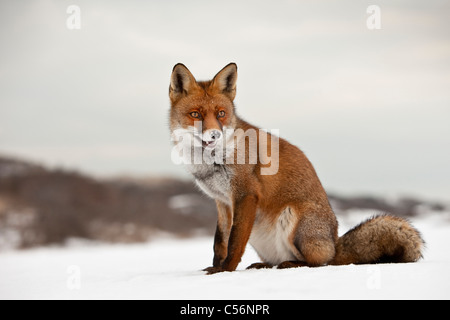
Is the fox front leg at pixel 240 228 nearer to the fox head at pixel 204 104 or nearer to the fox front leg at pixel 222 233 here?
the fox front leg at pixel 222 233

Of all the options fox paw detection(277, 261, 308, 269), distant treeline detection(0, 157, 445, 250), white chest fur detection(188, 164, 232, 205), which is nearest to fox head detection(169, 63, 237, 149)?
white chest fur detection(188, 164, 232, 205)

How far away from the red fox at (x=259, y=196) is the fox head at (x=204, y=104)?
0.01 metres

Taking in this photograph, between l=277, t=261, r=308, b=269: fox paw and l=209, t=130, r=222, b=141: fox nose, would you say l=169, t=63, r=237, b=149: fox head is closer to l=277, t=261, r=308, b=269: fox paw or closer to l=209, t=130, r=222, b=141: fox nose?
l=209, t=130, r=222, b=141: fox nose

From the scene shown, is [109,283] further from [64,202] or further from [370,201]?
[370,201]

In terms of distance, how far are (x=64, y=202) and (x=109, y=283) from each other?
50.6ft

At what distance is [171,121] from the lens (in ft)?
19.8

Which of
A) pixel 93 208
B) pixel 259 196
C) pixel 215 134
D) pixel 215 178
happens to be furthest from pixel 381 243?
pixel 93 208

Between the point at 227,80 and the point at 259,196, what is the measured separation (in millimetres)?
1561

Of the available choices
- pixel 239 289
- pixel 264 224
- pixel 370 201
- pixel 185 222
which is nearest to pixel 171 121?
pixel 264 224

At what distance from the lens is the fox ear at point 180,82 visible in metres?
5.83

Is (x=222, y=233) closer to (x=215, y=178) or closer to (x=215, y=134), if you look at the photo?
(x=215, y=178)

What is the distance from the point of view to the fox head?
5590 mm

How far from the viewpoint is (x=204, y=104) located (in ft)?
18.6
